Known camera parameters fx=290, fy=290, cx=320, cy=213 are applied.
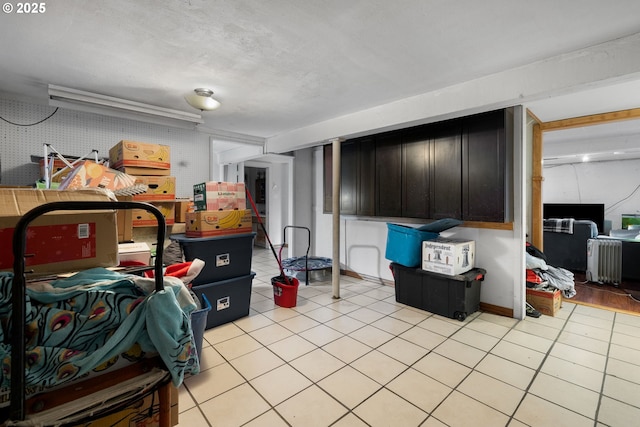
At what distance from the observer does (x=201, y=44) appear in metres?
2.05

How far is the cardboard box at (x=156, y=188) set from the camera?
3078 millimetres

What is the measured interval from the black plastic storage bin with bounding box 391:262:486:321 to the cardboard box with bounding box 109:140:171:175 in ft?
9.81

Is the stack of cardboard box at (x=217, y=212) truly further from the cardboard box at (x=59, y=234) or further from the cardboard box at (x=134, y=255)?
the cardboard box at (x=59, y=234)

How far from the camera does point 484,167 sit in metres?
3.09

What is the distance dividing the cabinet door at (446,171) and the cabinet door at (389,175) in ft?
1.56

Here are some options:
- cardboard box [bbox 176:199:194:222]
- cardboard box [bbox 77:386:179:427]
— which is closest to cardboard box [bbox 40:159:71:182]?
cardboard box [bbox 176:199:194:222]

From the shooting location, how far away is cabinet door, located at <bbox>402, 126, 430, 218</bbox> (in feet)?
11.8

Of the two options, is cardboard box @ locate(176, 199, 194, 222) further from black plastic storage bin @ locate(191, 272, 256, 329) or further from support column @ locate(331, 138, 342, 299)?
support column @ locate(331, 138, 342, 299)

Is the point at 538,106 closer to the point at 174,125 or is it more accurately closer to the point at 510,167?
the point at 510,167

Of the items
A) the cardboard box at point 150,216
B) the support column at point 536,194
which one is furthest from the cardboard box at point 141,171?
the support column at point 536,194

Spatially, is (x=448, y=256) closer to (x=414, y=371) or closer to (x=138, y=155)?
Answer: (x=414, y=371)

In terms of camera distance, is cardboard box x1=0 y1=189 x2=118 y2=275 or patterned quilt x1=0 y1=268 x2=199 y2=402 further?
cardboard box x1=0 y1=189 x2=118 y2=275

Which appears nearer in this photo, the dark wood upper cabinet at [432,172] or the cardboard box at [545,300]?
the dark wood upper cabinet at [432,172]

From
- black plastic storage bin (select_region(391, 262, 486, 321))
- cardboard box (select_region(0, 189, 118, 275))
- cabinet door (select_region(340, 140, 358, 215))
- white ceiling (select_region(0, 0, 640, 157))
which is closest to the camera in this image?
cardboard box (select_region(0, 189, 118, 275))
